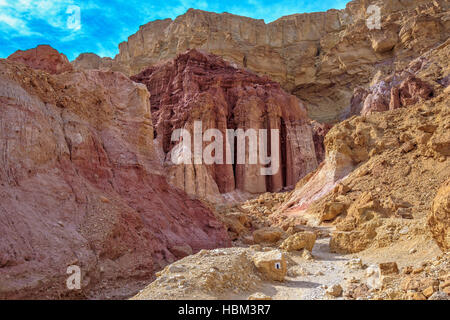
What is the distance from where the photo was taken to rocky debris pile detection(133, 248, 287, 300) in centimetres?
567

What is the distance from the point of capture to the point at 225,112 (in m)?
37.3

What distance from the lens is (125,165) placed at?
1211cm

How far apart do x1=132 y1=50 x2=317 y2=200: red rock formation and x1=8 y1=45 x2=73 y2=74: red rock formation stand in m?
18.5

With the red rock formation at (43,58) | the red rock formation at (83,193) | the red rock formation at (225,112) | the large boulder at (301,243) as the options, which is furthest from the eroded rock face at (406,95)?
the red rock formation at (43,58)

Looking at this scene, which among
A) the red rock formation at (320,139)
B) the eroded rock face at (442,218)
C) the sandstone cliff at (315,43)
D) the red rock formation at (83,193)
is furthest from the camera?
the sandstone cliff at (315,43)

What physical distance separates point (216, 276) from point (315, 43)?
72392 millimetres

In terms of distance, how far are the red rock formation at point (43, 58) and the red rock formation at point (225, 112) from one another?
60.7 feet

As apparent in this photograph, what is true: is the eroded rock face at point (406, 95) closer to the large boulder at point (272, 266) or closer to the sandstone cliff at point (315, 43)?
the sandstone cliff at point (315, 43)

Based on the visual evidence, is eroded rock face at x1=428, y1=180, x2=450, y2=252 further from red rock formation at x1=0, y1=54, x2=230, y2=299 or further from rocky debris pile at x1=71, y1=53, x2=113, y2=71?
rocky debris pile at x1=71, y1=53, x2=113, y2=71

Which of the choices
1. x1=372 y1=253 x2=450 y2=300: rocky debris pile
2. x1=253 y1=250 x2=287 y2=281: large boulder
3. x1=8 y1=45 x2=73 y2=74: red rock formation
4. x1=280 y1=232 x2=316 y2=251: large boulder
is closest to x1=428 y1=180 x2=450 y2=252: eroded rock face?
x1=372 y1=253 x2=450 y2=300: rocky debris pile

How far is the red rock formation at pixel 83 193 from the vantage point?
727 cm

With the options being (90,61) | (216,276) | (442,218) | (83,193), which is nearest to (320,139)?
(83,193)
